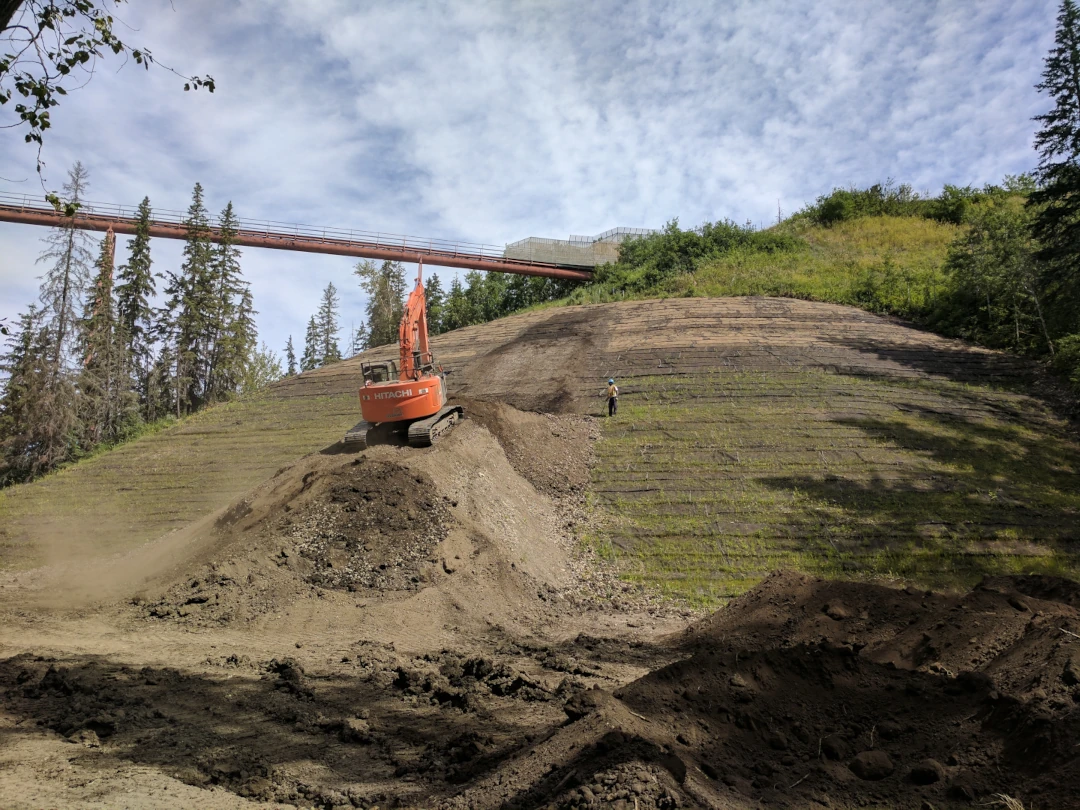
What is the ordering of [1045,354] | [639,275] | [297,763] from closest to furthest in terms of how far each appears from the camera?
1. [297,763]
2. [1045,354]
3. [639,275]

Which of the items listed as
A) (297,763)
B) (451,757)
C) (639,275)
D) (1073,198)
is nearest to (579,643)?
(451,757)

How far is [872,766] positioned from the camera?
4.09 m

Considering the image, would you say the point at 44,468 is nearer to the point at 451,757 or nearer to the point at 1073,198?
the point at 451,757

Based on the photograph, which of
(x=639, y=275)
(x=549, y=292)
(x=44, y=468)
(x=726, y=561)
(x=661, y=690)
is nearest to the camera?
(x=661, y=690)

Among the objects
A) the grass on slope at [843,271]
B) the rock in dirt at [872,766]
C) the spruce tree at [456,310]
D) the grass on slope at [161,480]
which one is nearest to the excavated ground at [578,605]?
the rock in dirt at [872,766]

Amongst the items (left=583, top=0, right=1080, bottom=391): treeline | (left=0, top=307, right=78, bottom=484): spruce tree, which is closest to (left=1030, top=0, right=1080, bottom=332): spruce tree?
(left=583, top=0, right=1080, bottom=391): treeline

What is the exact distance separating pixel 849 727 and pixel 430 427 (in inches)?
403

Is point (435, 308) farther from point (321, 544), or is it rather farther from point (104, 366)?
point (321, 544)

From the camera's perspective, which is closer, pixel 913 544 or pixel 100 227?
pixel 913 544

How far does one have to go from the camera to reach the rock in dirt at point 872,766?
13.3 ft

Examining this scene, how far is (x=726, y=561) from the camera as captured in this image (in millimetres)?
12320

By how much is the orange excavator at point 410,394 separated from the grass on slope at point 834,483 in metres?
4.48

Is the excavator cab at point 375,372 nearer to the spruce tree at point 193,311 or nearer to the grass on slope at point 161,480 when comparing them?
the grass on slope at point 161,480

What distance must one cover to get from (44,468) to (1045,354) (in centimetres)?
4097
